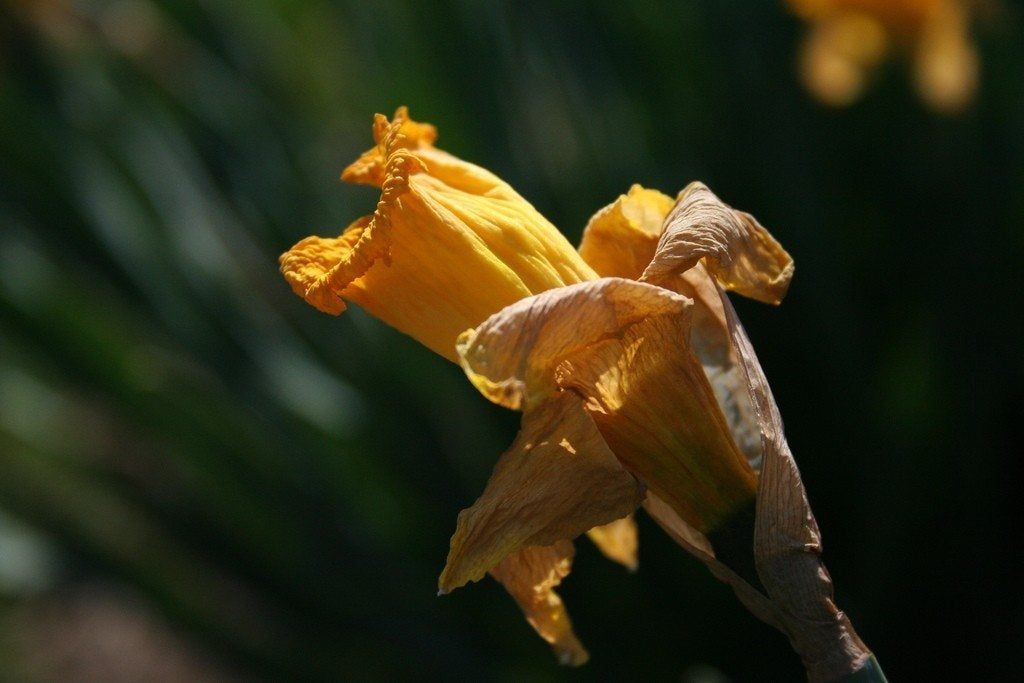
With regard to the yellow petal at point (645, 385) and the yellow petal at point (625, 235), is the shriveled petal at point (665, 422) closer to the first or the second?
the yellow petal at point (645, 385)

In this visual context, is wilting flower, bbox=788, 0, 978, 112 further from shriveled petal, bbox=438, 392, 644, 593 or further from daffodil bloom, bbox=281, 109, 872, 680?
shriveled petal, bbox=438, 392, 644, 593

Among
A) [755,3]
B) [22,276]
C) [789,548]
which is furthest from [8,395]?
[789,548]

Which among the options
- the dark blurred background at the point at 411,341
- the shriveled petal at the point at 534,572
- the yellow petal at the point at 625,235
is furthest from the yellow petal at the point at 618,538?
the dark blurred background at the point at 411,341

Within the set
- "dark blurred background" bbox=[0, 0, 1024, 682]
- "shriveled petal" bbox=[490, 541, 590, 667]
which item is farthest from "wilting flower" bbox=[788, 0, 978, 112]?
"shriveled petal" bbox=[490, 541, 590, 667]

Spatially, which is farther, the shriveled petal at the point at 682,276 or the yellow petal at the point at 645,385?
the shriveled petal at the point at 682,276

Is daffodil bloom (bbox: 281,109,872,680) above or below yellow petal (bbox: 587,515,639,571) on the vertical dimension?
above
